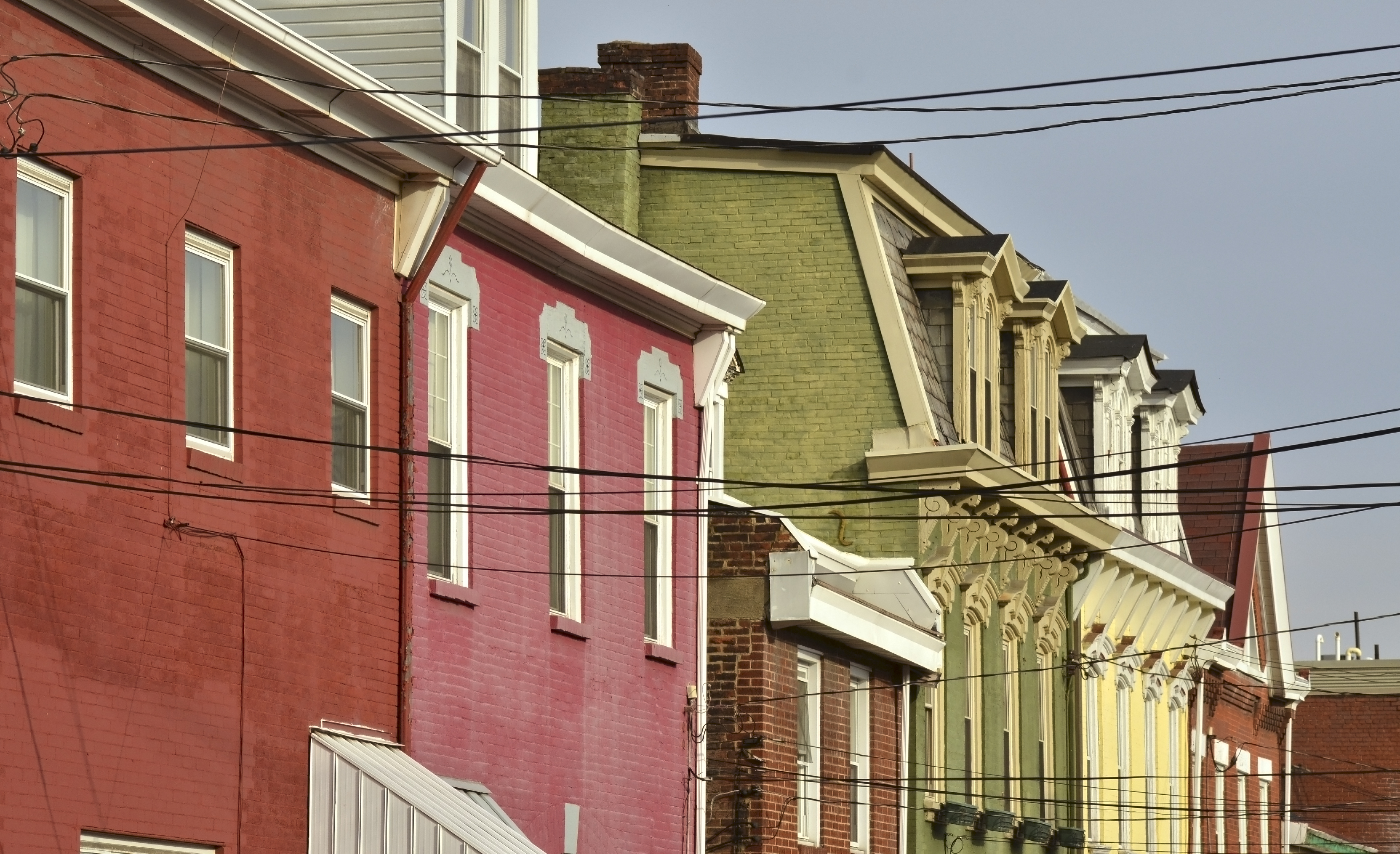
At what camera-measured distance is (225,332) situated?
1714cm

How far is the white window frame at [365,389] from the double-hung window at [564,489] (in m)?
3.22

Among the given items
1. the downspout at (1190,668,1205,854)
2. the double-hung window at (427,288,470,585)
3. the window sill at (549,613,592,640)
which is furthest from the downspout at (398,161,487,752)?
the downspout at (1190,668,1205,854)

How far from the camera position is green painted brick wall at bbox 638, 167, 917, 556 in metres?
29.8

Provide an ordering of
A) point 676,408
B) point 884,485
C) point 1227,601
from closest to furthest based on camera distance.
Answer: point 676,408 → point 884,485 → point 1227,601

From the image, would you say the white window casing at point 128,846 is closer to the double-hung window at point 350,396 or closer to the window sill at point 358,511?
the window sill at point 358,511

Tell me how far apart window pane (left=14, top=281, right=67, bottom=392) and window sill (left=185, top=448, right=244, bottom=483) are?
1329 mm

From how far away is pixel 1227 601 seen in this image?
45.8 metres

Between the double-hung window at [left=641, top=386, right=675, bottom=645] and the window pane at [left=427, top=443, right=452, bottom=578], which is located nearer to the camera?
the window pane at [left=427, top=443, right=452, bottom=578]

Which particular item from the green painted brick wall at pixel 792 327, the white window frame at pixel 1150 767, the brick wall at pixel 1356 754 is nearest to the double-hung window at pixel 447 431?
the green painted brick wall at pixel 792 327

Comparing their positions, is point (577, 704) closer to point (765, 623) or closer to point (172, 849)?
point (765, 623)

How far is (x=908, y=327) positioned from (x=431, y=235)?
11863 mm

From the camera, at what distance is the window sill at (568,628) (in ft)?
71.2

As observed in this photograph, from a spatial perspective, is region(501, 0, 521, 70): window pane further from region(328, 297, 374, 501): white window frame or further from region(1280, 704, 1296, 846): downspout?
region(1280, 704, 1296, 846): downspout

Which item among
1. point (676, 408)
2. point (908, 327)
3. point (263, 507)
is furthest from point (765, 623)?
point (263, 507)
